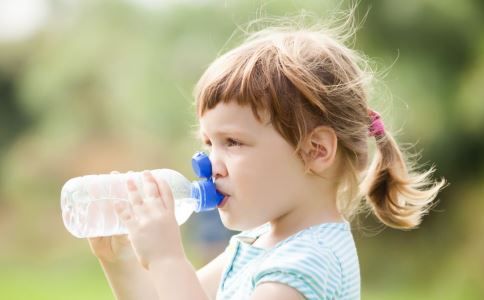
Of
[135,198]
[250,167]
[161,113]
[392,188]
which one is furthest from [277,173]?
[161,113]

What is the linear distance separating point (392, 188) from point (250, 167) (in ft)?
1.43

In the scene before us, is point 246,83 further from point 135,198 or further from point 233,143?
point 135,198

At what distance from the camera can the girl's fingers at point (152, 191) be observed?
163cm

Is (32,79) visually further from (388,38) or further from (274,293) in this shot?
(274,293)

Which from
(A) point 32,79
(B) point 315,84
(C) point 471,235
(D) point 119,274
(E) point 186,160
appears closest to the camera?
(B) point 315,84

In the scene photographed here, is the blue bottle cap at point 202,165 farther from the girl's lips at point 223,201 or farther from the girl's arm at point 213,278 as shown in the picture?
the girl's arm at point 213,278

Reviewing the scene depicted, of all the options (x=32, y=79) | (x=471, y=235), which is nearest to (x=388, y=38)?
(x=471, y=235)

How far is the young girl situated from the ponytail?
107mm

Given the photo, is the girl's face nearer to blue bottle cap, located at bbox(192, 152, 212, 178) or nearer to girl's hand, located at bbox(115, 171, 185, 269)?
blue bottle cap, located at bbox(192, 152, 212, 178)

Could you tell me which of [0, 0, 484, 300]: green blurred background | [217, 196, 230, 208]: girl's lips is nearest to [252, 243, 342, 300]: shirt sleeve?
[217, 196, 230, 208]: girl's lips

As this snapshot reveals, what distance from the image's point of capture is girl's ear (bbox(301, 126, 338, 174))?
1685mm

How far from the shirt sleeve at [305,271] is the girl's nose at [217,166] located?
0.19 m

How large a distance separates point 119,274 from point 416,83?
3.90 m

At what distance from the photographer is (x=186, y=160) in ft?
21.0
